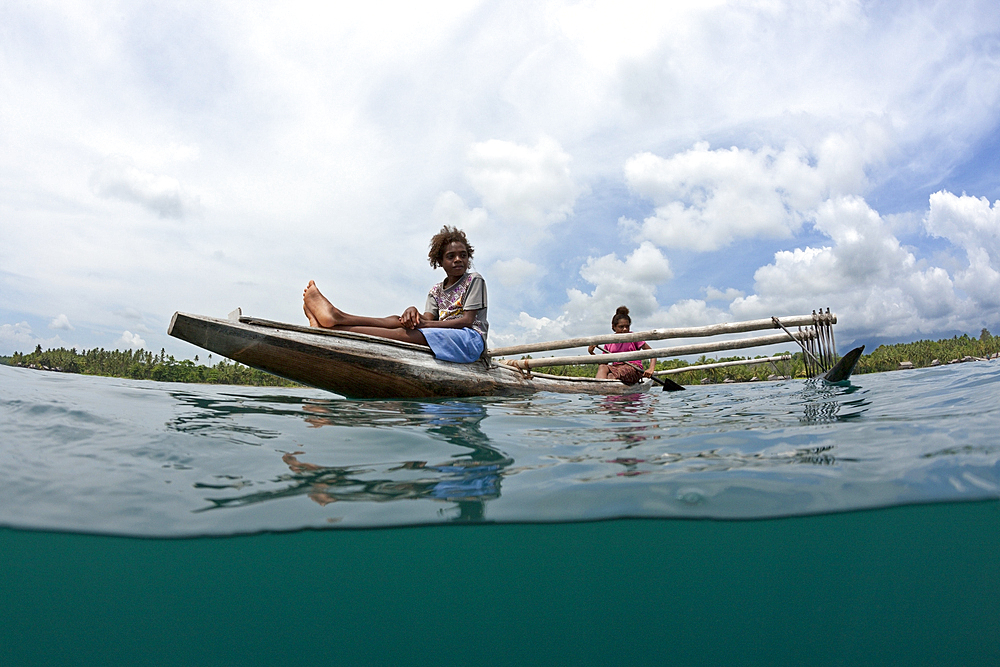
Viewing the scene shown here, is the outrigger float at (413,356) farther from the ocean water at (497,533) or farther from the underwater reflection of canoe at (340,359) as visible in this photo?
the ocean water at (497,533)

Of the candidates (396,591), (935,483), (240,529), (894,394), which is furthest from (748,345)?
(240,529)

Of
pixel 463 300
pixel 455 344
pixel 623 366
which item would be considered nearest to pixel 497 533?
pixel 455 344

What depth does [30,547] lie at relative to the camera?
308 cm

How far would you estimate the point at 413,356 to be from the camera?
524 cm

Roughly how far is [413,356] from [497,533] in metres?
2.61

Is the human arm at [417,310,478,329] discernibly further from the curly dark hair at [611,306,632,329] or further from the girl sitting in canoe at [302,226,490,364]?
the curly dark hair at [611,306,632,329]

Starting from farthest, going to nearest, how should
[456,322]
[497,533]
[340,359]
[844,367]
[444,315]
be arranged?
[844,367], [444,315], [456,322], [340,359], [497,533]

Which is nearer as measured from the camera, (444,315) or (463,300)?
(463,300)

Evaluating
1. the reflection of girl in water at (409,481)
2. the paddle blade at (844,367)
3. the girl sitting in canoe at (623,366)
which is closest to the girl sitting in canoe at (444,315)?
the reflection of girl in water at (409,481)

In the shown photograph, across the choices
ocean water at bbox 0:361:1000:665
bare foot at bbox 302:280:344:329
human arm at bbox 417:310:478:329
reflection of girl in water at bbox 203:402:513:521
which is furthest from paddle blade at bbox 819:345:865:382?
bare foot at bbox 302:280:344:329

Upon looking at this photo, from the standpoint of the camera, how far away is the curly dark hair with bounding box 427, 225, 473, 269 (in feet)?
19.9

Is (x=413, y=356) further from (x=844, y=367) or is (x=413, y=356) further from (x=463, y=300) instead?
(x=844, y=367)

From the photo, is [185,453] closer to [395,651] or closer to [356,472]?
[356,472]

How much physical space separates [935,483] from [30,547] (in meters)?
5.24
